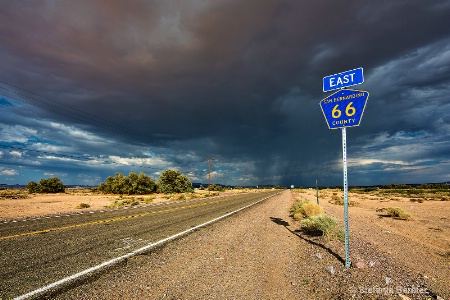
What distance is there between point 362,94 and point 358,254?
171 inches

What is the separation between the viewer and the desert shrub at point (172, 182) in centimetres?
6041

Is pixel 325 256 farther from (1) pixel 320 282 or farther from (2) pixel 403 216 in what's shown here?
(2) pixel 403 216

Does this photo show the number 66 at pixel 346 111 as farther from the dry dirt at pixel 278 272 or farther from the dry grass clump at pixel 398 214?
the dry grass clump at pixel 398 214

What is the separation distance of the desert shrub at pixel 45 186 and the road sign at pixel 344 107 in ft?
247

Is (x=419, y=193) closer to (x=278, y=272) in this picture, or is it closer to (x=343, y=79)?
(x=343, y=79)

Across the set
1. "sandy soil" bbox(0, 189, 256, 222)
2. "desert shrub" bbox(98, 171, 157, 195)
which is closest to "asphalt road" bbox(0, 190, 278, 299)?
"sandy soil" bbox(0, 189, 256, 222)

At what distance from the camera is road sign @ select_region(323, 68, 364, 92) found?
5469 millimetres

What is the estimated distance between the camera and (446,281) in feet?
15.8

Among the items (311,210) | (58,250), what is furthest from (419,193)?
(58,250)

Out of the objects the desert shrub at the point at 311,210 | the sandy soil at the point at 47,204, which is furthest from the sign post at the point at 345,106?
the sandy soil at the point at 47,204

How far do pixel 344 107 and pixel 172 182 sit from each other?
59049 millimetres

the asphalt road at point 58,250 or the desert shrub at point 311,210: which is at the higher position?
the desert shrub at point 311,210

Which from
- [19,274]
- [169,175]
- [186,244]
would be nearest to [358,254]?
[186,244]

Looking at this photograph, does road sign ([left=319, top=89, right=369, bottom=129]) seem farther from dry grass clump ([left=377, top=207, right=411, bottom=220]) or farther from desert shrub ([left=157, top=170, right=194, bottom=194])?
desert shrub ([left=157, top=170, right=194, bottom=194])
